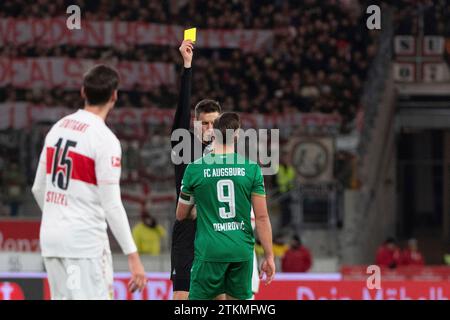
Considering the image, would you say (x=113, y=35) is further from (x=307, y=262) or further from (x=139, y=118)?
(x=307, y=262)

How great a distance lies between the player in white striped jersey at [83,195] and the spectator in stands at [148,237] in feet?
41.9

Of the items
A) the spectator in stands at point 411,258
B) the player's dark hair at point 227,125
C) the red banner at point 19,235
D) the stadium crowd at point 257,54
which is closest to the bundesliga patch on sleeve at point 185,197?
the player's dark hair at point 227,125

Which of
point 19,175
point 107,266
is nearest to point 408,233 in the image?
point 19,175

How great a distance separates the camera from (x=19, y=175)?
2208cm

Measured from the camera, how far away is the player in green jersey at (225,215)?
7422mm

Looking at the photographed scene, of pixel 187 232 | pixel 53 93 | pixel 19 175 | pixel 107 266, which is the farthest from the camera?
pixel 53 93

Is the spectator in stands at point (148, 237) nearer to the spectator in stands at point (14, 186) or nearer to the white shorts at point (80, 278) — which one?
the spectator in stands at point (14, 186)

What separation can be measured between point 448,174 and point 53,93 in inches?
461

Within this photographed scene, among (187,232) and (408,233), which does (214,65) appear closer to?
(408,233)

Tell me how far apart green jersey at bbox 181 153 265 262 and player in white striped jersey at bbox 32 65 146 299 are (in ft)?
4.47

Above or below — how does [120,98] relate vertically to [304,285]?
above

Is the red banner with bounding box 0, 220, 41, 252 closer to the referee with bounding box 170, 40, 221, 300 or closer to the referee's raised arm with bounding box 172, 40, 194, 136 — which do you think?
the referee with bounding box 170, 40, 221, 300

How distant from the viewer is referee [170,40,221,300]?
789cm

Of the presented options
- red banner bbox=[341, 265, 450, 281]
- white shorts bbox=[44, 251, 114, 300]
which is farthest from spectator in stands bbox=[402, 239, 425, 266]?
white shorts bbox=[44, 251, 114, 300]
